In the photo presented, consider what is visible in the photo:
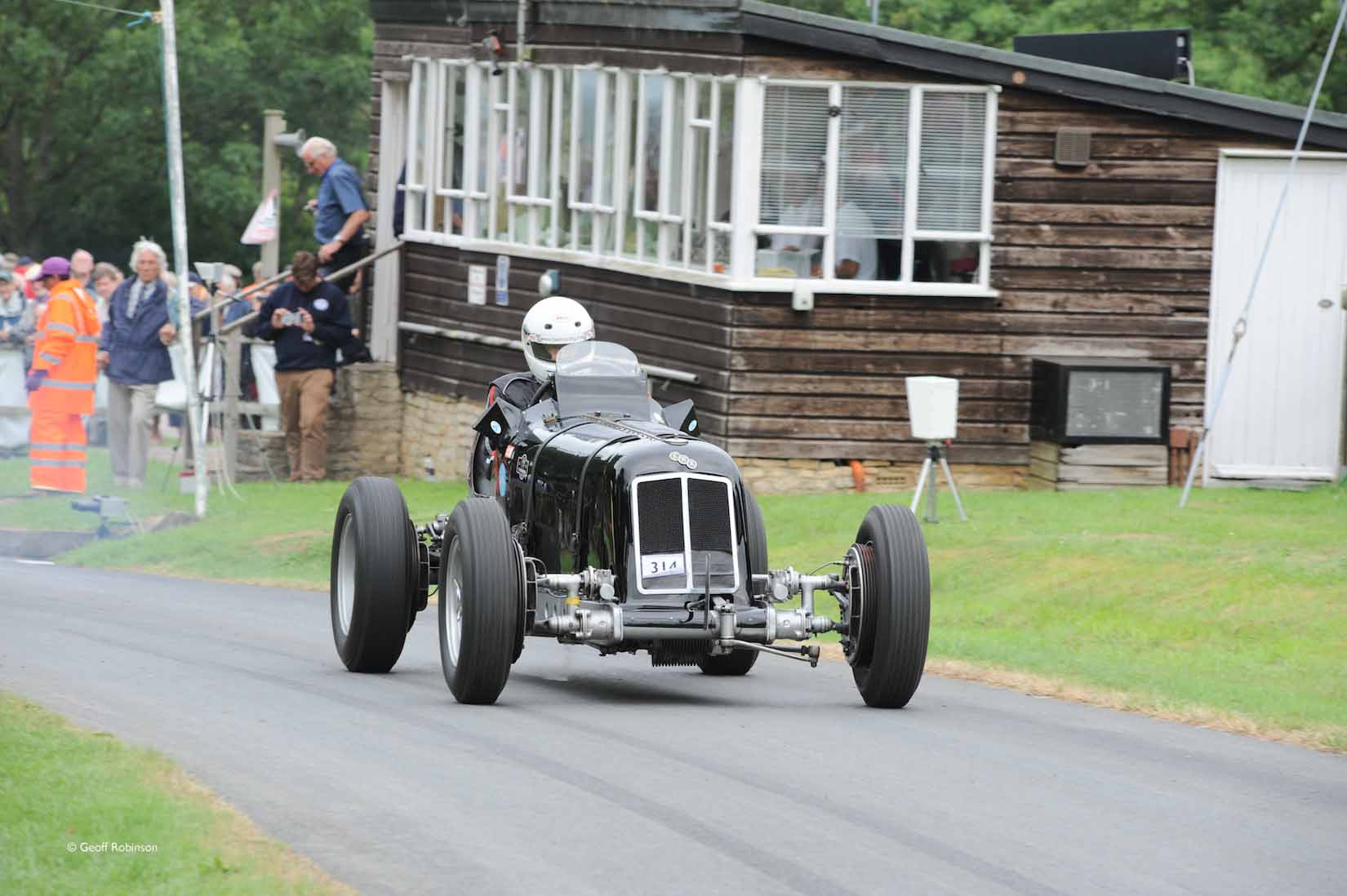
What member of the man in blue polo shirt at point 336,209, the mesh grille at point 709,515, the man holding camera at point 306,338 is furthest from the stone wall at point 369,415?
the mesh grille at point 709,515

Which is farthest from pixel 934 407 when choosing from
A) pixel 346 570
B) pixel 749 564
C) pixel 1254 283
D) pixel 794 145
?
pixel 749 564

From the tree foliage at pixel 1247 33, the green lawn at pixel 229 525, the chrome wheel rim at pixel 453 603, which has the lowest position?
the green lawn at pixel 229 525

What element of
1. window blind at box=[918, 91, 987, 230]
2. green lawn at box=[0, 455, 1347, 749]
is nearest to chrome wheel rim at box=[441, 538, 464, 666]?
green lawn at box=[0, 455, 1347, 749]

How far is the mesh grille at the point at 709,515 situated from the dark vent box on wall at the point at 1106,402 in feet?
33.4

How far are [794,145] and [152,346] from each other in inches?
282

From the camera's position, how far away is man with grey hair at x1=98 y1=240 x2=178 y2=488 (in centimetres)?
2281

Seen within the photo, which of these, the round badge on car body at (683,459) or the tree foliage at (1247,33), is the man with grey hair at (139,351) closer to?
the tree foliage at (1247,33)

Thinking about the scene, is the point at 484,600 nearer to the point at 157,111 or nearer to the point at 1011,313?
the point at 1011,313

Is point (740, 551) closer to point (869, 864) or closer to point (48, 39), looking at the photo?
point (869, 864)

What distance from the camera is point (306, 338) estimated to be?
2369 centimetres

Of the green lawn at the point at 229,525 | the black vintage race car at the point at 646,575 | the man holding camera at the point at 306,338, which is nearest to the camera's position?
the black vintage race car at the point at 646,575

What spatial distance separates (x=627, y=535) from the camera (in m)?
10.4

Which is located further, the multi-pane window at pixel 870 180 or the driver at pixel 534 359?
the multi-pane window at pixel 870 180

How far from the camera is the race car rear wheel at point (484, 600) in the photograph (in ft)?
32.8
